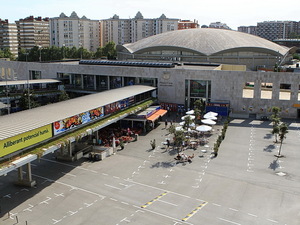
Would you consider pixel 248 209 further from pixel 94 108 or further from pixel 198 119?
pixel 198 119

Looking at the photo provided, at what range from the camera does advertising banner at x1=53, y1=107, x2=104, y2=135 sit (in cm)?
3250

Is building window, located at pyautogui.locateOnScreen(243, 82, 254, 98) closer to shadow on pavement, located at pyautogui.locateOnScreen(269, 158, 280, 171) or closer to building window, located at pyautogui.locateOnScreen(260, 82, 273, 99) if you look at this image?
building window, located at pyautogui.locateOnScreen(260, 82, 273, 99)

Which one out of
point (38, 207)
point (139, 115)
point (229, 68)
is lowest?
point (38, 207)

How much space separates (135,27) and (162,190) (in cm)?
15115

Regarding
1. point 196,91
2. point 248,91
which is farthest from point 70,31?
point 248,91

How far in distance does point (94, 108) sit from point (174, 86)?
81.3 ft

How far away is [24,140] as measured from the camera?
28.0 metres

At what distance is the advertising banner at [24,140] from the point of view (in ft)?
85.0

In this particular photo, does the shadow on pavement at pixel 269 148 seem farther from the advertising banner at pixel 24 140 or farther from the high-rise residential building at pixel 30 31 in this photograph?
the high-rise residential building at pixel 30 31

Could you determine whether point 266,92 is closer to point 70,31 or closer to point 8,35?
point 70,31

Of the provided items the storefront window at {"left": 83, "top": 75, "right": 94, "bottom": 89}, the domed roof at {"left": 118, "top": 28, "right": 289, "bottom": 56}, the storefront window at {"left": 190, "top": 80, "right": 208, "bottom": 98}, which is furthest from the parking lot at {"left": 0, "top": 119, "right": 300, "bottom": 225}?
the domed roof at {"left": 118, "top": 28, "right": 289, "bottom": 56}

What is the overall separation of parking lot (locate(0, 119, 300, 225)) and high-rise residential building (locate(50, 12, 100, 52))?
417 feet

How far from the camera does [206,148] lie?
134 ft

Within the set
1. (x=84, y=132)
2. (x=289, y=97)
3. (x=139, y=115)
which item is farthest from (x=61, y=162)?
(x=289, y=97)
